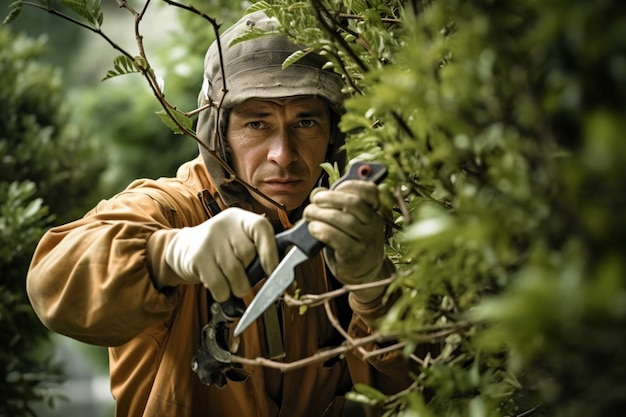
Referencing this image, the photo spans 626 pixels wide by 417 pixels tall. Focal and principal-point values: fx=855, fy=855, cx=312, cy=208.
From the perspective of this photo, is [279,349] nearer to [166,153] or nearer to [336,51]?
[336,51]

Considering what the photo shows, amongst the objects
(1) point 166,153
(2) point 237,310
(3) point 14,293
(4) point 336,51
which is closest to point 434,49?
(4) point 336,51

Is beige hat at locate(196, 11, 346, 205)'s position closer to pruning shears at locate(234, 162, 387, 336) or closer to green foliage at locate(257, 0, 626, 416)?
pruning shears at locate(234, 162, 387, 336)

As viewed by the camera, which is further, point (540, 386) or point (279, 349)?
point (279, 349)

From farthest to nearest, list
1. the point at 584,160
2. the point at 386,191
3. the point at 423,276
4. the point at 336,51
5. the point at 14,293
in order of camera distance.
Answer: the point at 14,293, the point at 336,51, the point at 386,191, the point at 423,276, the point at 584,160

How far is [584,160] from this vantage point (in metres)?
0.64

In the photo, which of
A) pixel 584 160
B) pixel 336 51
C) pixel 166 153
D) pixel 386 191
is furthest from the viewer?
pixel 166 153

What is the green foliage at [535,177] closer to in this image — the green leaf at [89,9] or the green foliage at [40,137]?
the green leaf at [89,9]

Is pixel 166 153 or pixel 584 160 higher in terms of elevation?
pixel 166 153

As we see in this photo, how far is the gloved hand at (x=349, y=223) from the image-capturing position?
130 cm

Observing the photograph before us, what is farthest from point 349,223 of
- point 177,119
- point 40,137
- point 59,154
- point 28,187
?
point 59,154

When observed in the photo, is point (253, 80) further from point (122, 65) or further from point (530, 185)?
point (530, 185)

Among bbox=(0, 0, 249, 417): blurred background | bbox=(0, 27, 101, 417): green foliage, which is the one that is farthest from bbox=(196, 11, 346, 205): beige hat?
bbox=(0, 27, 101, 417): green foliage

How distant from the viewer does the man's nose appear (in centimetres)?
189

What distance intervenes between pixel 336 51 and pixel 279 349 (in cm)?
74
